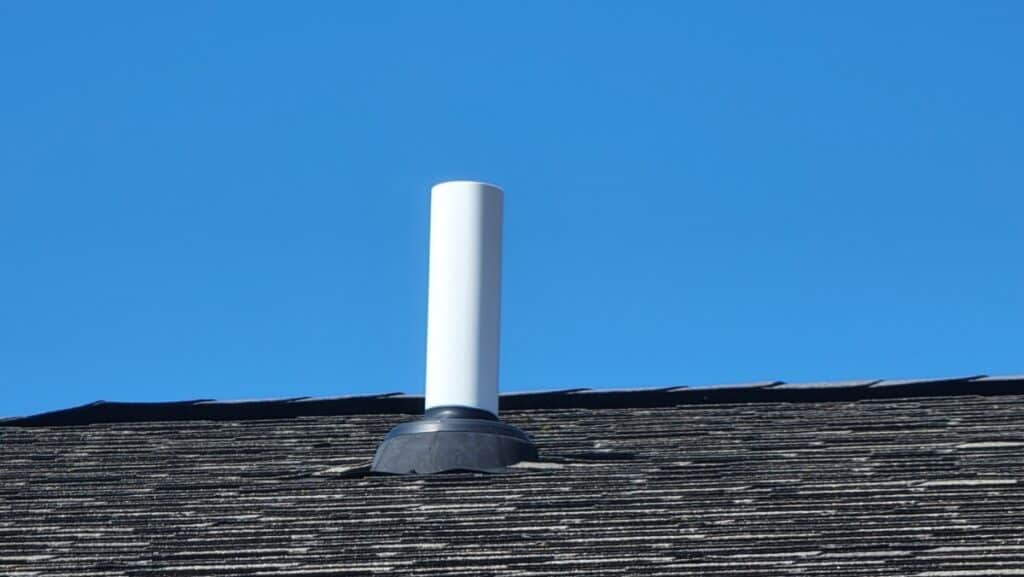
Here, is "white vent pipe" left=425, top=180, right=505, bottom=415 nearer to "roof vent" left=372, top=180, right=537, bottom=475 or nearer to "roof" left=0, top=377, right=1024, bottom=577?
"roof vent" left=372, top=180, right=537, bottom=475

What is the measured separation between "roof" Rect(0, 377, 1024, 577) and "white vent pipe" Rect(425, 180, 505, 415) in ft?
1.57

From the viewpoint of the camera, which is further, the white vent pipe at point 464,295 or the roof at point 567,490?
the white vent pipe at point 464,295

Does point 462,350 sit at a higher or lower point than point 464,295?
lower

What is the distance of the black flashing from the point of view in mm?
9234

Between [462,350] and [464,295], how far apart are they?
0.83 ft

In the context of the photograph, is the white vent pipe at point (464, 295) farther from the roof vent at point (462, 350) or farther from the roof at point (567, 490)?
the roof at point (567, 490)

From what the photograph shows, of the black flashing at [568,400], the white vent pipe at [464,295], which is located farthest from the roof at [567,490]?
the white vent pipe at [464,295]

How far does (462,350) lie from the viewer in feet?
27.7

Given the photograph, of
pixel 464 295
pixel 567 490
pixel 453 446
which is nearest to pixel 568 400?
pixel 464 295

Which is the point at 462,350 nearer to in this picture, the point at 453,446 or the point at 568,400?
the point at 453,446

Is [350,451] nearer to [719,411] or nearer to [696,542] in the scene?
[719,411]

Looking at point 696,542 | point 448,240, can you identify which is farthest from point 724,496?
point 448,240

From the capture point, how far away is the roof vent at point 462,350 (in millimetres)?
8117

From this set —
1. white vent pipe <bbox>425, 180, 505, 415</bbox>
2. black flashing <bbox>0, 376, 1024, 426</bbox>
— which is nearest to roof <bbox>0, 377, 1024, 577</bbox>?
black flashing <bbox>0, 376, 1024, 426</bbox>
